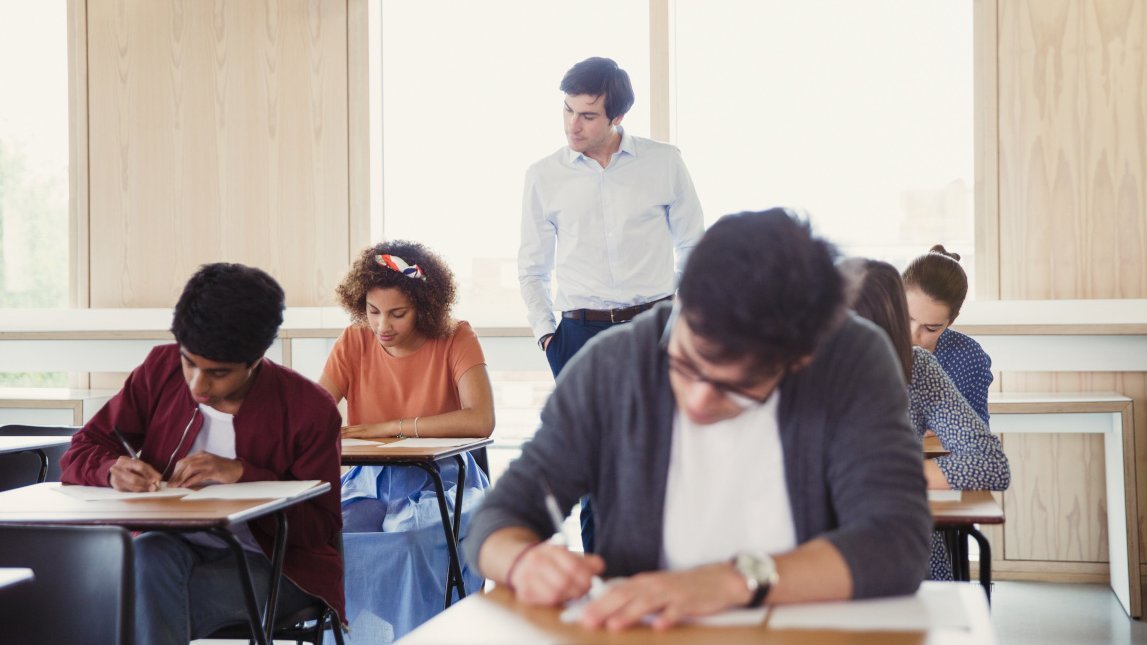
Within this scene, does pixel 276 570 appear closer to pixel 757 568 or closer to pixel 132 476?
pixel 132 476

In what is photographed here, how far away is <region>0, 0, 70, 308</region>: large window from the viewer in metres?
Answer: 5.49

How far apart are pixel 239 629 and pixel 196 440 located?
1.33 ft

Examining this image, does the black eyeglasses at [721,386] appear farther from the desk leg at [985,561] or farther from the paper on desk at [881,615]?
the desk leg at [985,561]

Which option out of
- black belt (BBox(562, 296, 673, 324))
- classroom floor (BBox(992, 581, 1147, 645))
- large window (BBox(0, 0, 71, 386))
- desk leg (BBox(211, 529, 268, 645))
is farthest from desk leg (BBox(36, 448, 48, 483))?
classroom floor (BBox(992, 581, 1147, 645))

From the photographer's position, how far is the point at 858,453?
1302mm

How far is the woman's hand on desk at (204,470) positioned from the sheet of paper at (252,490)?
32mm

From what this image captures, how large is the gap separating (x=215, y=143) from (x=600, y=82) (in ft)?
8.12

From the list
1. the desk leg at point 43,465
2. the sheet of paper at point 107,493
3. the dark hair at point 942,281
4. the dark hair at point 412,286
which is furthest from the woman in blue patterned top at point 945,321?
the desk leg at point 43,465

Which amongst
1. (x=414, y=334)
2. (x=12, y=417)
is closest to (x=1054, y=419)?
(x=414, y=334)

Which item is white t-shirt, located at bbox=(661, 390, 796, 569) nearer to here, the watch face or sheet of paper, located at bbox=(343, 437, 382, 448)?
the watch face

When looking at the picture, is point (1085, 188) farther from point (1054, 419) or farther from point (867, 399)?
point (867, 399)

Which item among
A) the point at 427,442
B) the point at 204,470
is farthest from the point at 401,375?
→ the point at 204,470

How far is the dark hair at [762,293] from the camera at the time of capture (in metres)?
1.13

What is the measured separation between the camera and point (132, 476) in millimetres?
2164
